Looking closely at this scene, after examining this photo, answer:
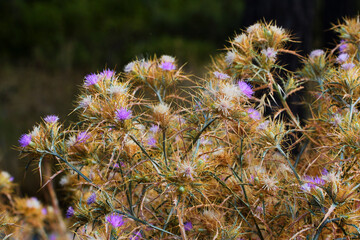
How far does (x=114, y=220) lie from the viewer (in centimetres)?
87

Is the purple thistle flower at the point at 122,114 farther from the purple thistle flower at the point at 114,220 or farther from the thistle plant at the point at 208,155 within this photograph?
the purple thistle flower at the point at 114,220

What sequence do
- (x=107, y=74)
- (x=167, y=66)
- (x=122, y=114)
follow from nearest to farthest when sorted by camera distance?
(x=122, y=114)
(x=107, y=74)
(x=167, y=66)

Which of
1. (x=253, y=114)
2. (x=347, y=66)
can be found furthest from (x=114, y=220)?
(x=347, y=66)

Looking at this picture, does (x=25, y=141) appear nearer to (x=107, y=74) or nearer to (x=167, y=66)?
(x=107, y=74)

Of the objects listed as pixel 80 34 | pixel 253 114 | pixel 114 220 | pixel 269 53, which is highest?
pixel 80 34

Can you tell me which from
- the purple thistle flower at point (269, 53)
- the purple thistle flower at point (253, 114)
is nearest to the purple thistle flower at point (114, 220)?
the purple thistle flower at point (253, 114)

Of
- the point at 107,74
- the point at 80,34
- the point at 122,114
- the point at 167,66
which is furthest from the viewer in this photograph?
the point at 80,34

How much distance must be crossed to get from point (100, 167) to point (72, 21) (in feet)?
23.2

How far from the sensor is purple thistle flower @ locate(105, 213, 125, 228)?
860 millimetres

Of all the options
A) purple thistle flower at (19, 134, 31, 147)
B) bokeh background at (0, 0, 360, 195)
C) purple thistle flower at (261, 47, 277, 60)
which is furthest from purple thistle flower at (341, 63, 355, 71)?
bokeh background at (0, 0, 360, 195)

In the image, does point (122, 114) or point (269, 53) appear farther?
point (269, 53)

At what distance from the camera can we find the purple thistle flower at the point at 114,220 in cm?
86

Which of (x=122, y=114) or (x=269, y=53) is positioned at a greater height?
(x=269, y=53)

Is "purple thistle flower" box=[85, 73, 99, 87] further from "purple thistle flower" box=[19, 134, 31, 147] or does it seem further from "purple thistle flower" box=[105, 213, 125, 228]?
"purple thistle flower" box=[105, 213, 125, 228]
